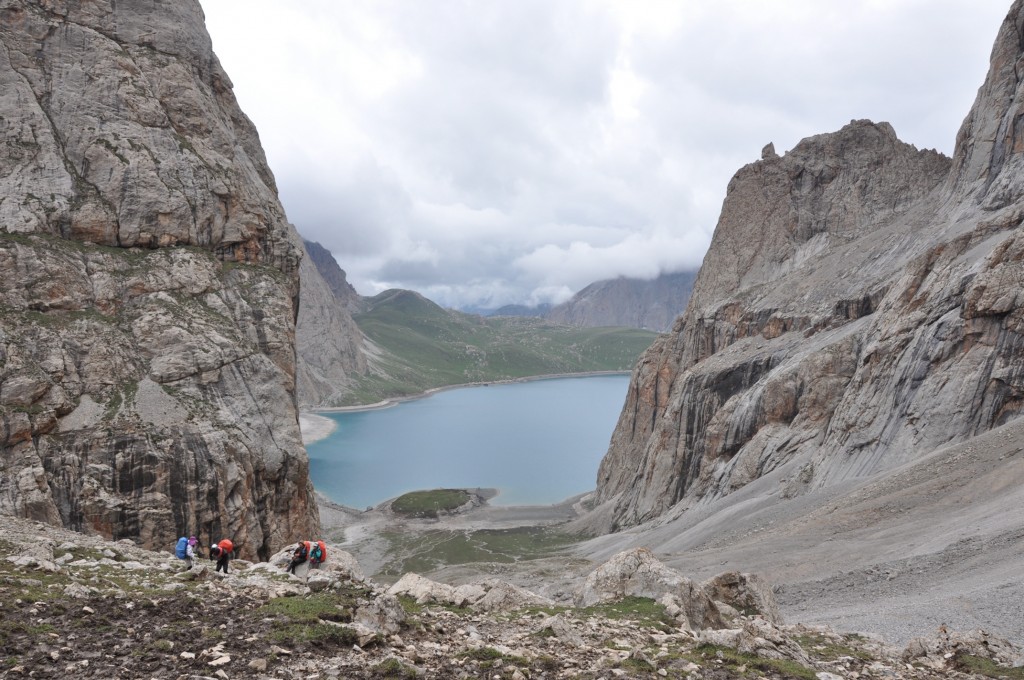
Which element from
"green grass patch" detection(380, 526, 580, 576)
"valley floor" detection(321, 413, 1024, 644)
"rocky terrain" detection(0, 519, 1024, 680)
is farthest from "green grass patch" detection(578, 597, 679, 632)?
"green grass patch" detection(380, 526, 580, 576)

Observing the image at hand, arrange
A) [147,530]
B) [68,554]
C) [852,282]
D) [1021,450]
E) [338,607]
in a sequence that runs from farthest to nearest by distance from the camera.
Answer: [852,282] → [1021,450] → [147,530] → [68,554] → [338,607]

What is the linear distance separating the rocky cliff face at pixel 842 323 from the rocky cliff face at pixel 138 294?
4008cm

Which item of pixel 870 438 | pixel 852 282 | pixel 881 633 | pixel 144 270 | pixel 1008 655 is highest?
pixel 852 282

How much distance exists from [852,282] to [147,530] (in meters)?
69.4

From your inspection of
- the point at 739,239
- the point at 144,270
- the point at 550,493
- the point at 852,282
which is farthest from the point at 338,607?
the point at 550,493

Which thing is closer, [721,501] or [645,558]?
[645,558]

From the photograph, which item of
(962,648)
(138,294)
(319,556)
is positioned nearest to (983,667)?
(962,648)

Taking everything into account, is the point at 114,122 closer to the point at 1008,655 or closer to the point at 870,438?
the point at 1008,655

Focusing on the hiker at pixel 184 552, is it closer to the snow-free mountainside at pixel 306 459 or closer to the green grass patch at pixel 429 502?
the snow-free mountainside at pixel 306 459

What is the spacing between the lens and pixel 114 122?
39.7 metres

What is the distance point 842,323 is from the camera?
61.0 metres

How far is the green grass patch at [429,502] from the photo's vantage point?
93188 millimetres

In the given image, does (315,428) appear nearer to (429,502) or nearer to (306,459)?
(429,502)

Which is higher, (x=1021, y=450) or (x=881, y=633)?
(x=1021, y=450)
